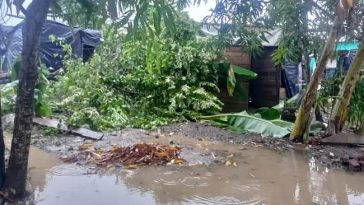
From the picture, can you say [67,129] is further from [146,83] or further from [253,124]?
[253,124]

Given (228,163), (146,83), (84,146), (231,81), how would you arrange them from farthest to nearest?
(231,81)
(146,83)
(84,146)
(228,163)

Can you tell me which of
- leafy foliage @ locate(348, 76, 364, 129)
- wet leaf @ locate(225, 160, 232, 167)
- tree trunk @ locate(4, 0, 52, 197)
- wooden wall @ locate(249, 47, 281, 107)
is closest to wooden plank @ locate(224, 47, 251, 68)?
wooden wall @ locate(249, 47, 281, 107)

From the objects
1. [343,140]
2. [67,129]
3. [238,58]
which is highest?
→ [238,58]

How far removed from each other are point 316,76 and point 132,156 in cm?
329

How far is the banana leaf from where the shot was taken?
7107 mm

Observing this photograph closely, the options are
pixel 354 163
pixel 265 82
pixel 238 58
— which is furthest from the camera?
pixel 265 82

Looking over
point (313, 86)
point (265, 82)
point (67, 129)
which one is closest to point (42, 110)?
point (67, 129)

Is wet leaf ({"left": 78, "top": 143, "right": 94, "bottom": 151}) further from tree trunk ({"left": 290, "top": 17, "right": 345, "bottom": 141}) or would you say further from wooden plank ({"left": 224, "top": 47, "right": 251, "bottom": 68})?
wooden plank ({"left": 224, "top": 47, "right": 251, "bottom": 68})

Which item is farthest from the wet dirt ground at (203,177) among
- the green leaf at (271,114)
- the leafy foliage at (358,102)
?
the green leaf at (271,114)

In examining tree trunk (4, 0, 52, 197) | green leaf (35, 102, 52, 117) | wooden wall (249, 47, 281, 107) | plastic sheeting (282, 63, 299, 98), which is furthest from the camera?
plastic sheeting (282, 63, 299, 98)

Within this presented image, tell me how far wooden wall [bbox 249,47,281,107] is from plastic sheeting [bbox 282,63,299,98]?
1041 mm

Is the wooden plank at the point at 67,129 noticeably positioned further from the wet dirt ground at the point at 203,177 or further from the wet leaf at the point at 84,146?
the wet leaf at the point at 84,146

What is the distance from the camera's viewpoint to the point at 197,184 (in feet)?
14.1

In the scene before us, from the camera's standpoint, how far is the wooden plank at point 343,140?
6.53 meters
